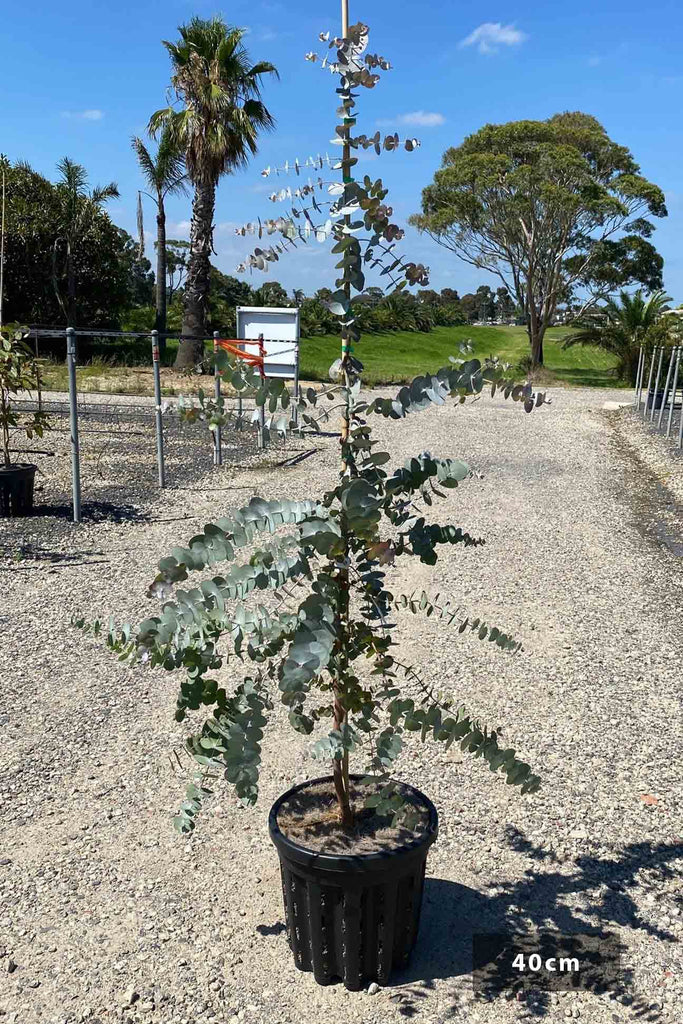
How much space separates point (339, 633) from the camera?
2.49 m

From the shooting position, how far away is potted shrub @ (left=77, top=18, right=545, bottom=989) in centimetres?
221

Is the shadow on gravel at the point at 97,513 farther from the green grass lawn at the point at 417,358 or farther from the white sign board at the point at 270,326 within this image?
the green grass lawn at the point at 417,358

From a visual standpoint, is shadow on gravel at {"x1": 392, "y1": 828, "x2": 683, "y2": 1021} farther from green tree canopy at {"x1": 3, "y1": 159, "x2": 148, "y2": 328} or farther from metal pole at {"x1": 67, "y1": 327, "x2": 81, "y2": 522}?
green tree canopy at {"x1": 3, "y1": 159, "x2": 148, "y2": 328}

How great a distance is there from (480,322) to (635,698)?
254 ft

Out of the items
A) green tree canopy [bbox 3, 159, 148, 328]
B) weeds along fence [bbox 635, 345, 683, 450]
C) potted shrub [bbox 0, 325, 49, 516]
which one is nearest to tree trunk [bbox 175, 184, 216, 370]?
green tree canopy [bbox 3, 159, 148, 328]

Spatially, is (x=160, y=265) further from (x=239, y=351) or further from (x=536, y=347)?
(x=239, y=351)

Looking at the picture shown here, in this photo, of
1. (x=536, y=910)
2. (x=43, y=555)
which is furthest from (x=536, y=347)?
(x=536, y=910)

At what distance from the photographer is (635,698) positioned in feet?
15.2

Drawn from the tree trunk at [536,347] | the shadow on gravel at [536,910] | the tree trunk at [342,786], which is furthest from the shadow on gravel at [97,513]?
the tree trunk at [536,347]

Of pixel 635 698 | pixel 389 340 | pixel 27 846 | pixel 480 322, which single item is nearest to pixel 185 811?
pixel 27 846

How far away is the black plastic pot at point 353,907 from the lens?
2453 millimetres

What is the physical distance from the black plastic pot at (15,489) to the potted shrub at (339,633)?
6048 mm

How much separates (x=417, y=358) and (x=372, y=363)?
5.48 meters

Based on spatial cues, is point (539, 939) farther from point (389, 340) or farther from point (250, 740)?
point (389, 340)
